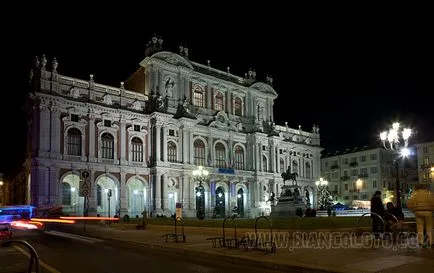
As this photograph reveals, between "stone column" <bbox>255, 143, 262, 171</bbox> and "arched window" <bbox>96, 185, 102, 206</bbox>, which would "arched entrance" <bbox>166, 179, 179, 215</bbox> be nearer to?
"arched window" <bbox>96, 185, 102, 206</bbox>

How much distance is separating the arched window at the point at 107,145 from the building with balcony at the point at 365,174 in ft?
180

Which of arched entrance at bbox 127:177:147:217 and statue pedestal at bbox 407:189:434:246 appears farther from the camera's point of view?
arched entrance at bbox 127:177:147:217

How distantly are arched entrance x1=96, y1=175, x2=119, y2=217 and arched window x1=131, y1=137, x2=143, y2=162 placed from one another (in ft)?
14.0

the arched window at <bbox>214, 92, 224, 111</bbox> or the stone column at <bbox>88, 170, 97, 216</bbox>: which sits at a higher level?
the arched window at <bbox>214, 92, 224, 111</bbox>

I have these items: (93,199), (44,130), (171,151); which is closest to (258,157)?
(171,151)

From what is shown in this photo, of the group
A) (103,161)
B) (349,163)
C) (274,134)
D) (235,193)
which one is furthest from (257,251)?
(349,163)

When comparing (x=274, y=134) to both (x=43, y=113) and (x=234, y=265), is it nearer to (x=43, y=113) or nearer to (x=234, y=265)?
(x=43, y=113)

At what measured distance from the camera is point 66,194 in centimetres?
5375

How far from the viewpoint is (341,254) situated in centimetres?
1431

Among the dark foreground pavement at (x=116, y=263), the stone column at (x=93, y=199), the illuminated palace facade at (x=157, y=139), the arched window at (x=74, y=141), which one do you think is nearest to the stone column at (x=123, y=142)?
the illuminated palace facade at (x=157, y=139)

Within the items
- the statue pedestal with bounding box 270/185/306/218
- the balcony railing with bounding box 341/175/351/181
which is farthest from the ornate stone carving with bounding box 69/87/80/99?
the balcony railing with bounding box 341/175/351/181

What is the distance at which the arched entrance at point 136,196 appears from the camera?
195 feet

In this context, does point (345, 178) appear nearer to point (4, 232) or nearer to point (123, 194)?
point (123, 194)

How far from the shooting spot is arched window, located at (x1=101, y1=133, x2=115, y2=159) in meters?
57.0
